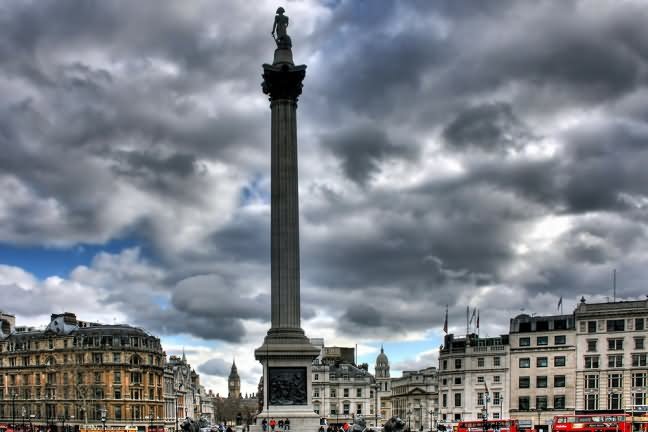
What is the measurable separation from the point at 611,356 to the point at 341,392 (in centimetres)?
5865

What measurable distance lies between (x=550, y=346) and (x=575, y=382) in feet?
18.3

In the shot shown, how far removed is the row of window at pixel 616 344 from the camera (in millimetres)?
102812

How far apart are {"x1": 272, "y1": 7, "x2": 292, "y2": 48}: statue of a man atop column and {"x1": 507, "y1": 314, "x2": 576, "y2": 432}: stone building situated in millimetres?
59954

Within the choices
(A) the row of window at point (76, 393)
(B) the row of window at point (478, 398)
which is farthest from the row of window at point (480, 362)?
(A) the row of window at point (76, 393)

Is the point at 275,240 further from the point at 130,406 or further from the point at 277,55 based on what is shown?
the point at 130,406

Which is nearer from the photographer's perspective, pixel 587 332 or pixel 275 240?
pixel 275 240

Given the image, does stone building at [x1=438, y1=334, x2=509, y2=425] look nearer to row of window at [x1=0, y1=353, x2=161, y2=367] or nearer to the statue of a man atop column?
row of window at [x1=0, y1=353, x2=161, y2=367]

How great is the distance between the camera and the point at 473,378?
380 feet

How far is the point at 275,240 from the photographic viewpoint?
220ft

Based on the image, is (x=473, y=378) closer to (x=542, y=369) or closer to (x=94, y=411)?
(x=542, y=369)

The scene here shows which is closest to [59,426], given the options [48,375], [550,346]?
[48,375]

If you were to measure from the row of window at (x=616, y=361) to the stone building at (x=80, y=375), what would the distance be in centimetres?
6391

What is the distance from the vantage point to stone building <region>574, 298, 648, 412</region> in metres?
103

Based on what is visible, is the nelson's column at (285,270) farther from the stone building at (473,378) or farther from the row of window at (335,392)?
the row of window at (335,392)
